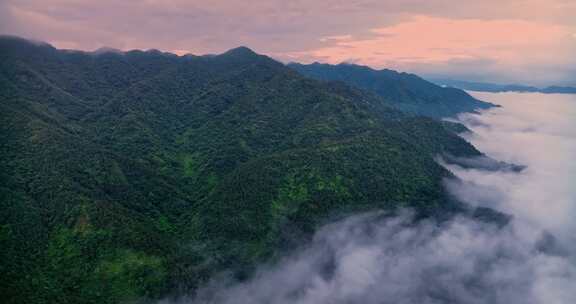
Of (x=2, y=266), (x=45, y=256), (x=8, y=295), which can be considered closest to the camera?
(x=8, y=295)

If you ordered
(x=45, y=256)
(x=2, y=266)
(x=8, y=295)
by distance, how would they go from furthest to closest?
(x=45, y=256) → (x=2, y=266) → (x=8, y=295)

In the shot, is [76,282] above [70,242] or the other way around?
the other way around

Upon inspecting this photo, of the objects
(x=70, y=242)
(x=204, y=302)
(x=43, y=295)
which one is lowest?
(x=204, y=302)

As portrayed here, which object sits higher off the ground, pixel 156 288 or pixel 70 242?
pixel 70 242

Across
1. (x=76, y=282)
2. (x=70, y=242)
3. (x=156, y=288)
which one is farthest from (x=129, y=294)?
(x=70, y=242)

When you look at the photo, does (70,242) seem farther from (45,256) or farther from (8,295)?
(8,295)

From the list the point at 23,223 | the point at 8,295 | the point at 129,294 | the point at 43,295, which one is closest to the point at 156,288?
the point at 129,294

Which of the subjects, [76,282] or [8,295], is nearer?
[8,295]

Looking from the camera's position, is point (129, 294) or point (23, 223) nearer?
point (129, 294)

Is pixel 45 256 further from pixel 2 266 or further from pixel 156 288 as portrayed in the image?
pixel 156 288
